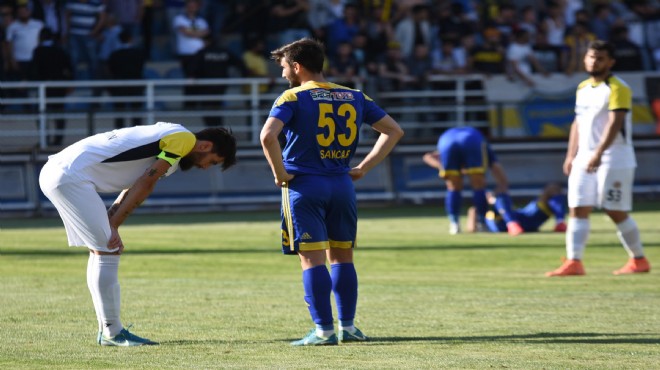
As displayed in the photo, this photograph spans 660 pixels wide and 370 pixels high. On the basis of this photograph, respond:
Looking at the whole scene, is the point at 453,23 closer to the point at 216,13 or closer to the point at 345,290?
the point at 216,13

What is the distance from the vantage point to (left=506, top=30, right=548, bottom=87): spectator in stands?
26.2 m

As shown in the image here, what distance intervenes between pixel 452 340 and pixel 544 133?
17.5m

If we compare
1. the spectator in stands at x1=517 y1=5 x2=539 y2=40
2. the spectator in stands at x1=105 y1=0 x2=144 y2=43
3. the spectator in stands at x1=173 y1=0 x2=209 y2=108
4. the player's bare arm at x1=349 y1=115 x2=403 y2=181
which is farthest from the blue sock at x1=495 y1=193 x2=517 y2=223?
the spectator in stands at x1=105 y1=0 x2=144 y2=43

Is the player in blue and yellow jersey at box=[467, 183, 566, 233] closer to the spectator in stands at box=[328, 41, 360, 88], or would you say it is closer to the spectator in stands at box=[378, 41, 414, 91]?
the spectator in stands at box=[328, 41, 360, 88]

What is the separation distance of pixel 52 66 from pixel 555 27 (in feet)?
37.3

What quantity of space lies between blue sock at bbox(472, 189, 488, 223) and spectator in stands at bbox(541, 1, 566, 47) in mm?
9763

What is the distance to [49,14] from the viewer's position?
83.5 feet

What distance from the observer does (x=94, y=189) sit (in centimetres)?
848

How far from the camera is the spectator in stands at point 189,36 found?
25.5m

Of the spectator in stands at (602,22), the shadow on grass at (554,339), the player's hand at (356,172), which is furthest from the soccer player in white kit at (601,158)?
the spectator in stands at (602,22)

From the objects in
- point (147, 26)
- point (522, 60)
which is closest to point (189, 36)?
point (147, 26)

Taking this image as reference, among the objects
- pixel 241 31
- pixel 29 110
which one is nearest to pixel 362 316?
pixel 29 110

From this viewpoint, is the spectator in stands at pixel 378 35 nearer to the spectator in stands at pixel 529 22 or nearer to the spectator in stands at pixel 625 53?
the spectator in stands at pixel 529 22

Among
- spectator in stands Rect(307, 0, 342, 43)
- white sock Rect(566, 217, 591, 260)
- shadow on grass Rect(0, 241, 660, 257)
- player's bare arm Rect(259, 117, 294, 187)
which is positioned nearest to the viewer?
player's bare arm Rect(259, 117, 294, 187)
